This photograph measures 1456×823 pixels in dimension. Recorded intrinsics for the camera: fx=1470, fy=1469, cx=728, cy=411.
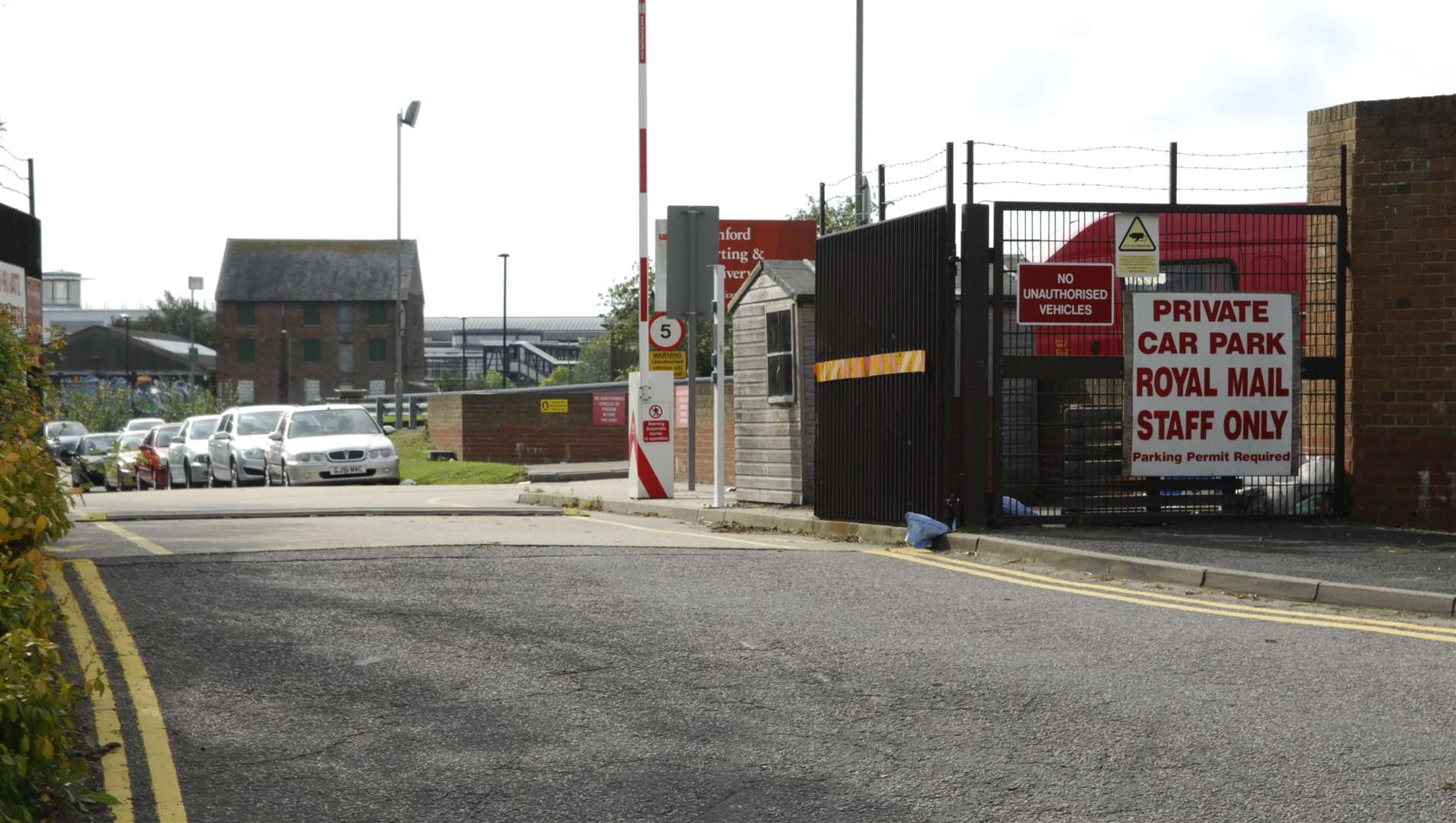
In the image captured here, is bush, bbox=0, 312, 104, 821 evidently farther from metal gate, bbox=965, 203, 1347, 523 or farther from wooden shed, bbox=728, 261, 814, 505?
wooden shed, bbox=728, 261, 814, 505

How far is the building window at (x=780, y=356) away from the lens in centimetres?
1678

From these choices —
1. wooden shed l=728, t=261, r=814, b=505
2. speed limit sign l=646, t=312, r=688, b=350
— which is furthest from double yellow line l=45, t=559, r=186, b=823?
speed limit sign l=646, t=312, r=688, b=350

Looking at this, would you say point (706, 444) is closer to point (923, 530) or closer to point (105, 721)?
point (923, 530)

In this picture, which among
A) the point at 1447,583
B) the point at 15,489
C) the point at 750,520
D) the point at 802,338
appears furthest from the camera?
the point at 802,338

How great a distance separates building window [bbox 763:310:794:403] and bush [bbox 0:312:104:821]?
10350 millimetres

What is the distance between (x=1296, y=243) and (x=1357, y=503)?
2.40 m

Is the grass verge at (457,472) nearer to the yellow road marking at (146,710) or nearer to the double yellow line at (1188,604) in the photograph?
the double yellow line at (1188,604)

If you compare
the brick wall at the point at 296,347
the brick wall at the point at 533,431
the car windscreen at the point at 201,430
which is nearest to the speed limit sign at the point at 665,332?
the car windscreen at the point at 201,430

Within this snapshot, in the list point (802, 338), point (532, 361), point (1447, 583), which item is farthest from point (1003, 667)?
point (532, 361)

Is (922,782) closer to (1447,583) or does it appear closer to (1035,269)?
(1447,583)

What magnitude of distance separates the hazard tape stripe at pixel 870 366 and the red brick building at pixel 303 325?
74893 millimetres

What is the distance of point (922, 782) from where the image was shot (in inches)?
193

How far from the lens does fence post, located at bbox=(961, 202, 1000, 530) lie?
12.6m

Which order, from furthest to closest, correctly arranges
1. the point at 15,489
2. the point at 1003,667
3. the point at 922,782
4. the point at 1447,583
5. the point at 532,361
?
the point at 532,361
the point at 1447,583
the point at 1003,667
the point at 15,489
the point at 922,782
